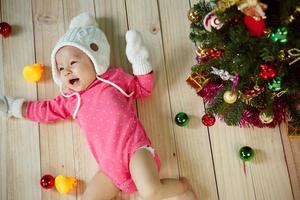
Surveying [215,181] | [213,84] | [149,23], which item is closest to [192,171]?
[215,181]

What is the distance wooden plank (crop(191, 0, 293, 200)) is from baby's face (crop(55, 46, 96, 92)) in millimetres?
433

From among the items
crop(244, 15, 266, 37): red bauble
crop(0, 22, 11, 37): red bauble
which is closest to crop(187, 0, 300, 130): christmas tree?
crop(244, 15, 266, 37): red bauble

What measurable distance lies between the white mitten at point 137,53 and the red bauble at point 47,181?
43 cm

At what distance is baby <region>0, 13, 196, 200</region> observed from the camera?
1073mm

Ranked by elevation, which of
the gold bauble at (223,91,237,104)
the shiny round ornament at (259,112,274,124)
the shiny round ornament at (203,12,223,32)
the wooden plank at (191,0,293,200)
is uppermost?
the shiny round ornament at (203,12,223,32)

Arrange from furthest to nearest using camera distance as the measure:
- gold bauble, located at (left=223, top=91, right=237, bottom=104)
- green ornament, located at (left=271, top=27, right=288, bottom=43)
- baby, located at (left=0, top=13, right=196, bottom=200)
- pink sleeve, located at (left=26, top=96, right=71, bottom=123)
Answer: pink sleeve, located at (left=26, top=96, right=71, bottom=123)
baby, located at (left=0, top=13, right=196, bottom=200)
gold bauble, located at (left=223, top=91, right=237, bottom=104)
green ornament, located at (left=271, top=27, right=288, bottom=43)

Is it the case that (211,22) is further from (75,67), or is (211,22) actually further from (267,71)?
(75,67)

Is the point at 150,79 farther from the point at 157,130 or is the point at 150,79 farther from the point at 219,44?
the point at 219,44

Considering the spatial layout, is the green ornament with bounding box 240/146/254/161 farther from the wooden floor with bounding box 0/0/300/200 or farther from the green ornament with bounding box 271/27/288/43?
the green ornament with bounding box 271/27/288/43

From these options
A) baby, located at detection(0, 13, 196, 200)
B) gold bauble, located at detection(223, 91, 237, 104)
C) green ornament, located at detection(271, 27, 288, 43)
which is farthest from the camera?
baby, located at detection(0, 13, 196, 200)

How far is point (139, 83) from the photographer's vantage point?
117 centimetres

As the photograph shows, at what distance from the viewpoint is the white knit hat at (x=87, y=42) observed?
3.61 ft

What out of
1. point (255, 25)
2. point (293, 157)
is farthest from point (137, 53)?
point (293, 157)

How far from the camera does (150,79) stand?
3.80 feet
